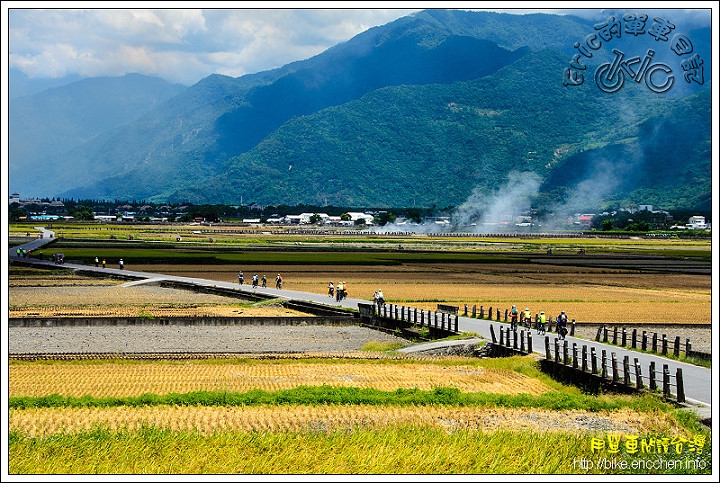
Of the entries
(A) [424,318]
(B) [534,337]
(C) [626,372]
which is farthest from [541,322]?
(C) [626,372]

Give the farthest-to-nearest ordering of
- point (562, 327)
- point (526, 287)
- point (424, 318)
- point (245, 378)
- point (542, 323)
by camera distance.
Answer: point (526, 287)
point (424, 318)
point (542, 323)
point (562, 327)
point (245, 378)

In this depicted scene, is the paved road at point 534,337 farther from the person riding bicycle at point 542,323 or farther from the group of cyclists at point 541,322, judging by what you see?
the person riding bicycle at point 542,323

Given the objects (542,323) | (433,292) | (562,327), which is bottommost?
(433,292)

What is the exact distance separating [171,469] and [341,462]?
8.90 feet

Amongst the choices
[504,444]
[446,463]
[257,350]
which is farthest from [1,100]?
[257,350]

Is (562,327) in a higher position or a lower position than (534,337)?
higher

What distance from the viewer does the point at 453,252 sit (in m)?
98.3

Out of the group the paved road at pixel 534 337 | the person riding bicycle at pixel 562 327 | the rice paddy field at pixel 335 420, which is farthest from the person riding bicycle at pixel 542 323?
the rice paddy field at pixel 335 420

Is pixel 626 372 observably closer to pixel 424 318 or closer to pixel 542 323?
pixel 542 323

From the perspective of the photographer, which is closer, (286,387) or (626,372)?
(626,372)

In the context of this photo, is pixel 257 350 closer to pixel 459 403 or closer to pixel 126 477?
pixel 459 403

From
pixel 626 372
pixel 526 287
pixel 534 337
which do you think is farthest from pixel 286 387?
pixel 526 287

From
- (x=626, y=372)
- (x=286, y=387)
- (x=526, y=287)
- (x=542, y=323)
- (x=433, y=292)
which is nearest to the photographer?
(x=626, y=372)

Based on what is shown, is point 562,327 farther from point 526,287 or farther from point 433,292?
point 526,287
